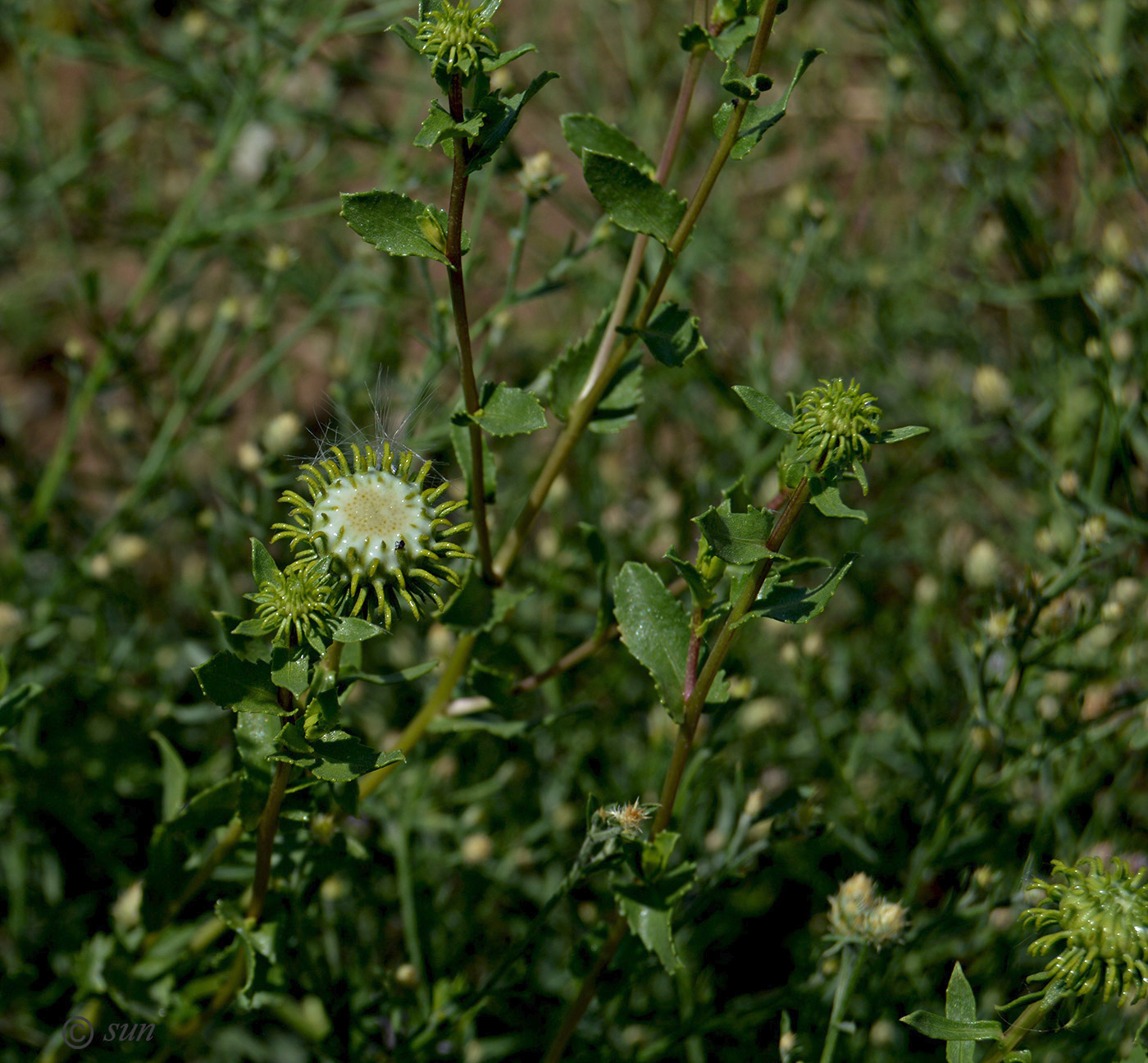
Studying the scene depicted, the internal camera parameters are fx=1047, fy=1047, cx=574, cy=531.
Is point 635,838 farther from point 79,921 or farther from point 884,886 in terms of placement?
point 79,921

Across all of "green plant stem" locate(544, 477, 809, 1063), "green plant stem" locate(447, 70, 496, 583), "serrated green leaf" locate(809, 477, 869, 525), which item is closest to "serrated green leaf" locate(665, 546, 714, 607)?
"green plant stem" locate(544, 477, 809, 1063)

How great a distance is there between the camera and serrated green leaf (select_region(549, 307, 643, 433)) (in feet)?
4.29

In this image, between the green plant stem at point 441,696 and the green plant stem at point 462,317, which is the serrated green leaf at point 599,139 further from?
the green plant stem at point 441,696

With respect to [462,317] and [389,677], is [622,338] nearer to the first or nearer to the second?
[462,317]

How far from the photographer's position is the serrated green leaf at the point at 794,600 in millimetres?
1042

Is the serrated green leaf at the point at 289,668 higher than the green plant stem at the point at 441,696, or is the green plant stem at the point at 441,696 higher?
the serrated green leaf at the point at 289,668

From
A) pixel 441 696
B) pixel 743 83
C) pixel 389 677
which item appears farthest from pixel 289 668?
pixel 743 83

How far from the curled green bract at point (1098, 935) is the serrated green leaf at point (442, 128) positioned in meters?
0.91

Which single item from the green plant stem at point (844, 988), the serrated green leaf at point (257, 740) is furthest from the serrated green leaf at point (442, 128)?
the green plant stem at point (844, 988)

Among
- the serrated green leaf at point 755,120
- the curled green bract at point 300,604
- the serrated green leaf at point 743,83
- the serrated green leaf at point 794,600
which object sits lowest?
the curled green bract at point 300,604

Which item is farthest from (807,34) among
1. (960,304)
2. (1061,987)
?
(1061,987)

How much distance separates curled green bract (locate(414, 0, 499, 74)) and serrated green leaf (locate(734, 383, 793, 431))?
395mm

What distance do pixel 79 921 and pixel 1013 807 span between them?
1801mm

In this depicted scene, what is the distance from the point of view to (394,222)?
1055mm
